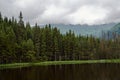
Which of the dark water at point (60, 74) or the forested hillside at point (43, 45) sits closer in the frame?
the dark water at point (60, 74)

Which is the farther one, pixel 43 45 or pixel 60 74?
pixel 43 45

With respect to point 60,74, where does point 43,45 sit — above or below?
above

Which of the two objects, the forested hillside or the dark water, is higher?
the forested hillside

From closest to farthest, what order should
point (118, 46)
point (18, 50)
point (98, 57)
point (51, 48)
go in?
point (18, 50)
point (51, 48)
point (98, 57)
point (118, 46)

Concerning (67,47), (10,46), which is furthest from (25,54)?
(67,47)

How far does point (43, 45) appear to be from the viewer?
5251 inches

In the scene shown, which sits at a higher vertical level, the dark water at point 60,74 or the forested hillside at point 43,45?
the forested hillside at point 43,45

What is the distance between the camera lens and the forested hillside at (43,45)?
111 meters

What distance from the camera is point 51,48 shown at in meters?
138

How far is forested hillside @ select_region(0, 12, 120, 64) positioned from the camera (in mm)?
111150

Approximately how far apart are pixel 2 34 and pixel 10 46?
6.01 m

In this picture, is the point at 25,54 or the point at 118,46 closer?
the point at 25,54

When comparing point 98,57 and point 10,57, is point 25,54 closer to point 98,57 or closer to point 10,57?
point 10,57

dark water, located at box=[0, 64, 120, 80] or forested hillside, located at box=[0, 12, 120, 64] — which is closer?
dark water, located at box=[0, 64, 120, 80]
